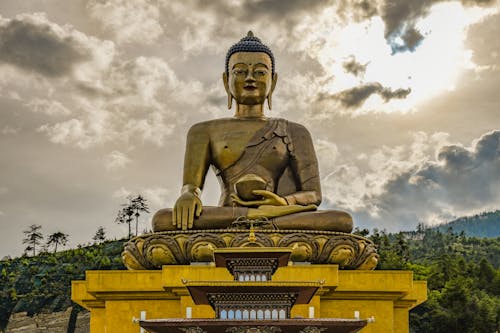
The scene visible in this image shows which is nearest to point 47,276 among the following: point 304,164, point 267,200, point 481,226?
point 304,164

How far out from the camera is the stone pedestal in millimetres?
11125

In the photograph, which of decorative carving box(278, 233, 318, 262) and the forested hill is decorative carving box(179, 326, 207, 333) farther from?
the forested hill

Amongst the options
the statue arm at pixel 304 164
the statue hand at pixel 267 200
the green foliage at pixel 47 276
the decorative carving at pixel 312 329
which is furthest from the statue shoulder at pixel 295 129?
the green foliage at pixel 47 276

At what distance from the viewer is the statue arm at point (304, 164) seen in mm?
13258

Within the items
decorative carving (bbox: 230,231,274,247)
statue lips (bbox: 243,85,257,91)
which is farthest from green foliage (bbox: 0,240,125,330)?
decorative carving (bbox: 230,231,274,247)

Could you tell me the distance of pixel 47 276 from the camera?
130 feet

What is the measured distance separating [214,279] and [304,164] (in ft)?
10.3

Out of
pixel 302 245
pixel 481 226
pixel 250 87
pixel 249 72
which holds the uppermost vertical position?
pixel 481 226

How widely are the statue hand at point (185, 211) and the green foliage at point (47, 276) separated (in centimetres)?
2456

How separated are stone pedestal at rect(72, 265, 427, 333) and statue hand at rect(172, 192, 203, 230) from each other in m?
0.91

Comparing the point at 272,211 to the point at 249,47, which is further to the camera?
the point at 249,47

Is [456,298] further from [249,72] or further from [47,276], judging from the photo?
[47,276]

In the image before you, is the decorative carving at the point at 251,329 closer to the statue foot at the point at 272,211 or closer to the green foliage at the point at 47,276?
the statue foot at the point at 272,211

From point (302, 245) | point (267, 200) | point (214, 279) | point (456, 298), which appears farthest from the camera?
point (456, 298)
